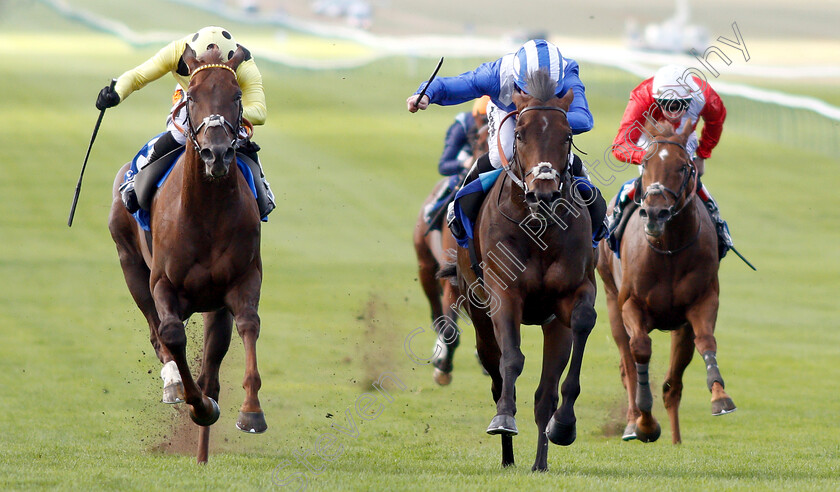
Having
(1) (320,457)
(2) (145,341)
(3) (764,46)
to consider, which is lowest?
(1) (320,457)

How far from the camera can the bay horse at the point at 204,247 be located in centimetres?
719

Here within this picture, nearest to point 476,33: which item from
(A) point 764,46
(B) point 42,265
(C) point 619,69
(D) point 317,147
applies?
(A) point 764,46

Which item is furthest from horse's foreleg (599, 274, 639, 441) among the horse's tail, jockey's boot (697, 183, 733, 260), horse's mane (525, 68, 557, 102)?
horse's mane (525, 68, 557, 102)

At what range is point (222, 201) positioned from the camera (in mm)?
7566

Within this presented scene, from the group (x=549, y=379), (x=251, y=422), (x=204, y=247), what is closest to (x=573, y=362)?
(x=549, y=379)

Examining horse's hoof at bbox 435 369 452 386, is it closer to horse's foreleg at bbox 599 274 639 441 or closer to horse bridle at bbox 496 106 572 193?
horse's foreleg at bbox 599 274 639 441

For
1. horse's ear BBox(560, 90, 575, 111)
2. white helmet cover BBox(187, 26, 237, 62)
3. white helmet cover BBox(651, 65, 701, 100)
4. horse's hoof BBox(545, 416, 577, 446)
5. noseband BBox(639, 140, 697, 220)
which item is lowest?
horse's hoof BBox(545, 416, 577, 446)

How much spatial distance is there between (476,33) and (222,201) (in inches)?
1678

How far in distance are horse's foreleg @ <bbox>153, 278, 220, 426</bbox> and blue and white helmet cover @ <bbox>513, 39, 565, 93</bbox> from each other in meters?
2.45

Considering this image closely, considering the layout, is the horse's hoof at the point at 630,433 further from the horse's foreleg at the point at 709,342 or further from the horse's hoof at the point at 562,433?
the horse's hoof at the point at 562,433

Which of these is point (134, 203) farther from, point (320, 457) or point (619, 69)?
point (619, 69)

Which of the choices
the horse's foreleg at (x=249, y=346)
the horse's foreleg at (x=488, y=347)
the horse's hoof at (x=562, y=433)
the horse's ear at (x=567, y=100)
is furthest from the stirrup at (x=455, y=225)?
the horse's hoof at (x=562, y=433)

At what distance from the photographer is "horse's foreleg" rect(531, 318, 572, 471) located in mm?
7586

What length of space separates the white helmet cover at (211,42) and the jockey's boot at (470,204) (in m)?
1.69
